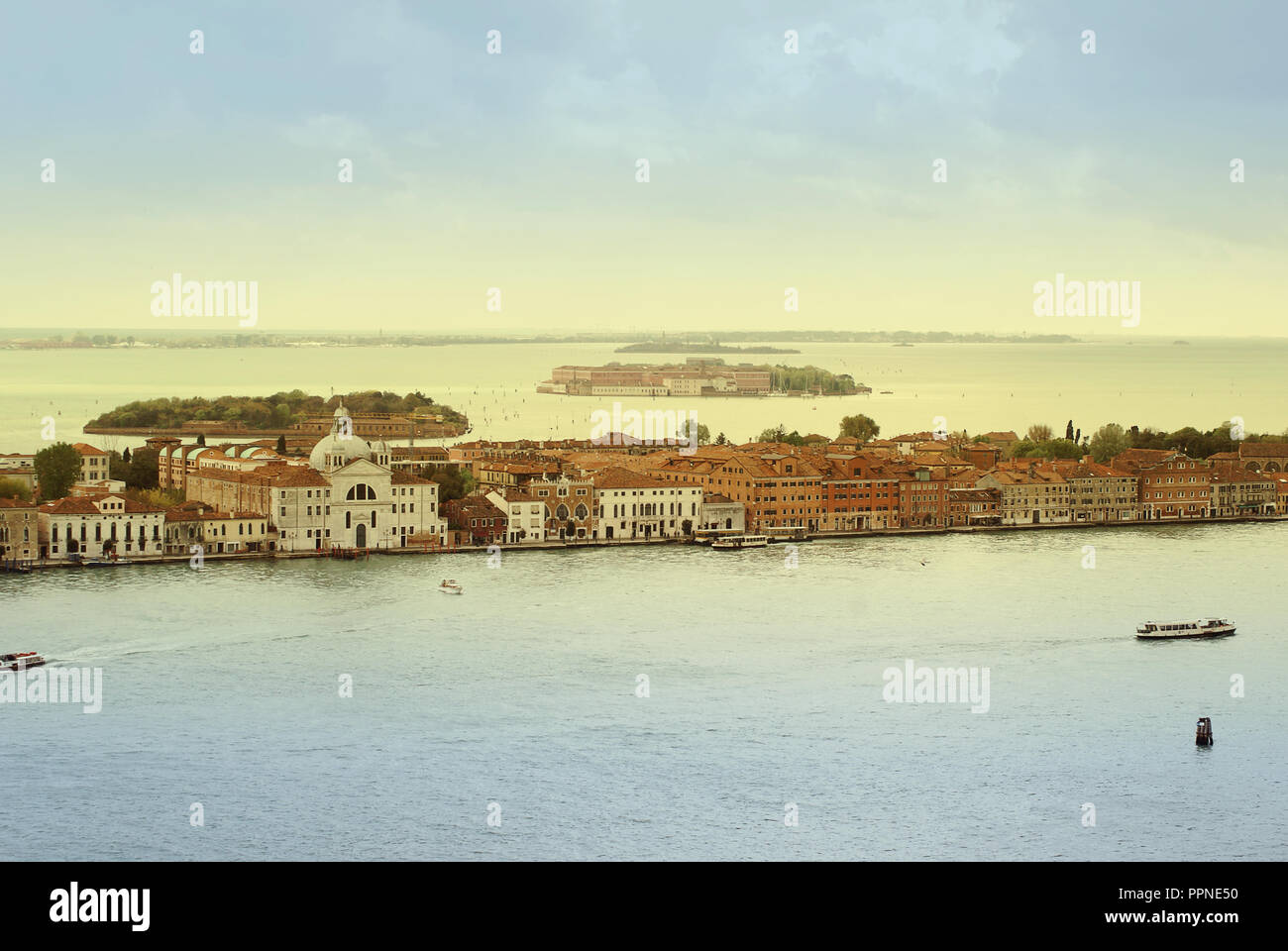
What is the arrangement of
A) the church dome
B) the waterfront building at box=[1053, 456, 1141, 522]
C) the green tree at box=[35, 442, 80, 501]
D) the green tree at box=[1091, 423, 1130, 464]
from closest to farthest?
the church dome
the green tree at box=[35, 442, 80, 501]
the waterfront building at box=[1053, 456, 1141, 522]
the green tree at box=[1091, 423, 1130, 464]

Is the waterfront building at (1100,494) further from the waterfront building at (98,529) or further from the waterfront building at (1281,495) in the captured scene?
the waterfront building at (98,529)

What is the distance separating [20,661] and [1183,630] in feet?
23.3

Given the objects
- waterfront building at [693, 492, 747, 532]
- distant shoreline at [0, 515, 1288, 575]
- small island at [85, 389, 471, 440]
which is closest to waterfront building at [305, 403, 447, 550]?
distant shoreline at [0, 515, 1288, 575]

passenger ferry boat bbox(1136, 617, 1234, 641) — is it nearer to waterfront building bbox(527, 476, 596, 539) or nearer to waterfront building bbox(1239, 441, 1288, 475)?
waterfront building bbox(527, 476, 596, 539)

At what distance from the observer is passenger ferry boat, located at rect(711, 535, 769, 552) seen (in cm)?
1759

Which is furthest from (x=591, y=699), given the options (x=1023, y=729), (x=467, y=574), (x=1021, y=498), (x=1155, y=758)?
(x=1021, y=498)

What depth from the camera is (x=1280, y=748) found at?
8.23m

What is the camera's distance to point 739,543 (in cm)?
1777

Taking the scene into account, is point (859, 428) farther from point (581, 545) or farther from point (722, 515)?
point (581, 545)

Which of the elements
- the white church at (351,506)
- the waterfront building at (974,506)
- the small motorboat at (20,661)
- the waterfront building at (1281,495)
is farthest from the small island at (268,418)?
the small motorboat at (20,661)

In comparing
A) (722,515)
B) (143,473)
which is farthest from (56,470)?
(722,515)

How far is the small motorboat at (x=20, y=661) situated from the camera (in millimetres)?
9812

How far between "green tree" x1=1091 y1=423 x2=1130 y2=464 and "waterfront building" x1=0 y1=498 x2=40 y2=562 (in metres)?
15.0

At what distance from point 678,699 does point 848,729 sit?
3.27 ft
